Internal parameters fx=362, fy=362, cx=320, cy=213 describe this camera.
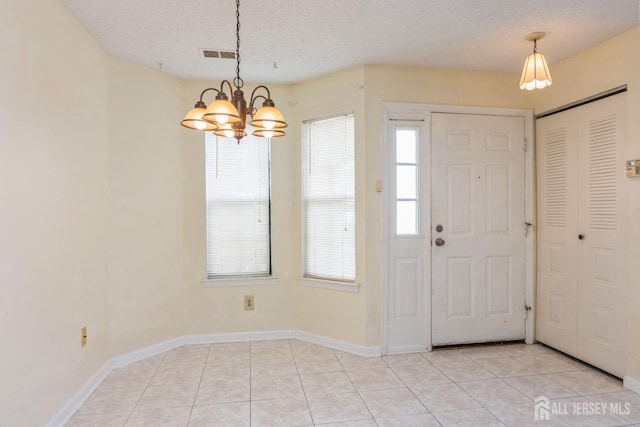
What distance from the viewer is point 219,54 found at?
9.82ft

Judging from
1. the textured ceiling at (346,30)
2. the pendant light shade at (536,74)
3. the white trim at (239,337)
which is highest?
the textured ceiling at (346,30)

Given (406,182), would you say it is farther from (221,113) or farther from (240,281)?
(221,113)

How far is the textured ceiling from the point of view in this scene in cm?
232

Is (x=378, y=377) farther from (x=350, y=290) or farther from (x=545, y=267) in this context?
(x=545, y=267)

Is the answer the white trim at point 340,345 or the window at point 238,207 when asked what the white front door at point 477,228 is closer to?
the white trim at point 340,345

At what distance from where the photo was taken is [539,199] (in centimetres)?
346

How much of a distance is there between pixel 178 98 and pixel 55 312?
217cm

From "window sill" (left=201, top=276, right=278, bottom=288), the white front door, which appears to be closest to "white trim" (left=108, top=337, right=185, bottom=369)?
"window sill" (left=201, top=276, right=278, bottom=288)

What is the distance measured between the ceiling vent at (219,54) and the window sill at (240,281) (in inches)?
80.9

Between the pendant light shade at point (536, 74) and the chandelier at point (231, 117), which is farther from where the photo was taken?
the pendant light shade at point (536, 74)

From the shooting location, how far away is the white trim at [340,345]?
3.24 metres

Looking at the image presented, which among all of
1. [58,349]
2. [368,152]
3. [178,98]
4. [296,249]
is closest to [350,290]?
[296,249]

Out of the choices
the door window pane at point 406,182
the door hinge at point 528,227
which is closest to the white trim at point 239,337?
the door window pane at point 406,182

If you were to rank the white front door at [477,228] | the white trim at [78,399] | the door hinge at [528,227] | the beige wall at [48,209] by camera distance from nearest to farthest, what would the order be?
1. the beige wall at [48,209]
2. the white trim at [78,399]
3. the white front door at [477,228]
4. the door hinge at [528,227]
